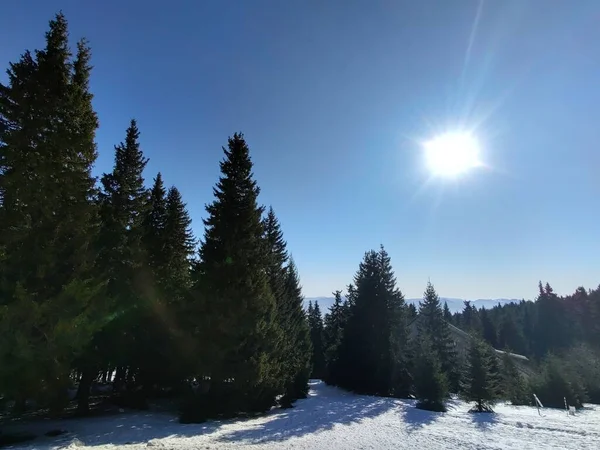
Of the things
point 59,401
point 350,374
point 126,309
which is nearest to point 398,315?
point 350,374

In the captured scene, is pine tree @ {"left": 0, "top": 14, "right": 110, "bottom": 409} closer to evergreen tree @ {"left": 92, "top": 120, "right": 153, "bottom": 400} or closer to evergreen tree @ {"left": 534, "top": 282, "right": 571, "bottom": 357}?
evergreen tree @ {"left": 92, "top": 120, "right": 153, "bottom": 400}

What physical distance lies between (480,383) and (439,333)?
1978 centimetres

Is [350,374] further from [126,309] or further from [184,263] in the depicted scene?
[126,309]

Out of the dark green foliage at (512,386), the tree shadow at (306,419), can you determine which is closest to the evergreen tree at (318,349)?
the dark green foliage at (512,386)

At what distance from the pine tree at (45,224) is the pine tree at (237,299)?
5.68 metres

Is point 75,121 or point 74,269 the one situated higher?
point 75,121

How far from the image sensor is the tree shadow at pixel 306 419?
531 inches

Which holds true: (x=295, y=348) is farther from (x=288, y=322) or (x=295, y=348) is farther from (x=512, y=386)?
(x=512, y=386)

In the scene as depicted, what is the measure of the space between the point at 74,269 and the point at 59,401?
564cm

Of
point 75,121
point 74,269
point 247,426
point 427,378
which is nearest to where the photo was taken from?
point 74,269

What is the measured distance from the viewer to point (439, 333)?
42000 mm

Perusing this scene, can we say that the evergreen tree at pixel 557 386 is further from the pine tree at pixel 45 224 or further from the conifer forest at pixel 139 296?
the pine tree at pixel 45 224

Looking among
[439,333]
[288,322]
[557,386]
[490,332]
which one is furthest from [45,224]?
[490,332]

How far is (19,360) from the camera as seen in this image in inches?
450
